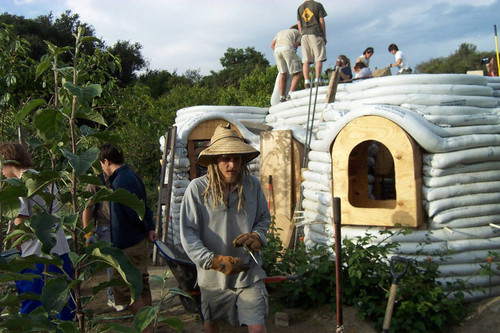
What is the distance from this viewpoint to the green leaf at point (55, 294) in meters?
1.55

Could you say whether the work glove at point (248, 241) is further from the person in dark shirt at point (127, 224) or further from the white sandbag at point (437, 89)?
the white sandbag at point (437, 89)

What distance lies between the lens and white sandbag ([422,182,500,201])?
4.54m

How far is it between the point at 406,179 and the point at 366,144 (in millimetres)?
1125

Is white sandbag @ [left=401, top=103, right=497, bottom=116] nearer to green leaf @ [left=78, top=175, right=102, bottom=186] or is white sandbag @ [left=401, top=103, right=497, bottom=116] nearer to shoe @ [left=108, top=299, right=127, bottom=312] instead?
shoe @ [left=108, top=299, right=127, bottom=312]

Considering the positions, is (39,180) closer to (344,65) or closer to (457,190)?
(457,190)

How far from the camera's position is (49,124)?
5.53 feet

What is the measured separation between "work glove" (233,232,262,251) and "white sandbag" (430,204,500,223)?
2.55 meters

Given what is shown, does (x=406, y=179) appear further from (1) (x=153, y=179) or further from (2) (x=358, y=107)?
(1) (x=153, y=179)

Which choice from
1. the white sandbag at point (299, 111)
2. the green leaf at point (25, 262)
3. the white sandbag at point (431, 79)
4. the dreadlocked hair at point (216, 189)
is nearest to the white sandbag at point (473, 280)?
the white sandbag at point (431, 79)

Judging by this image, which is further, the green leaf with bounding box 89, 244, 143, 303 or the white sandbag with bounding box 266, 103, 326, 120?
the white sandbag with bounding box 266, 103, 326, 120

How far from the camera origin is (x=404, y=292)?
12.9 feet

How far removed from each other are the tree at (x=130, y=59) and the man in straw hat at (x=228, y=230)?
2347 centimetres

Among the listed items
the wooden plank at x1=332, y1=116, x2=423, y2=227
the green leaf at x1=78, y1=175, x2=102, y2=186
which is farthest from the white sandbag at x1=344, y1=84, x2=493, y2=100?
the green leaf at x1=78, y1=175, x2=102, y2=186

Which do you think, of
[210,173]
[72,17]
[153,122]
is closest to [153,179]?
[153,122]
